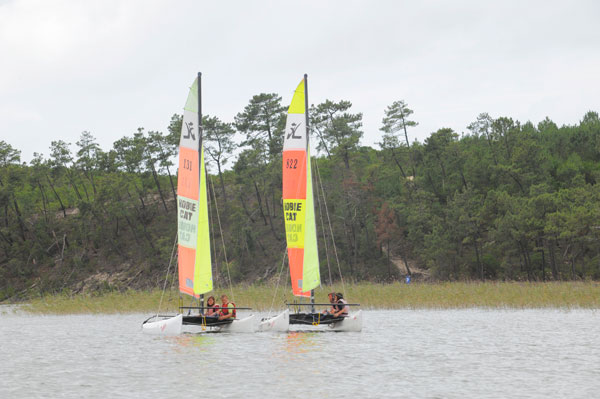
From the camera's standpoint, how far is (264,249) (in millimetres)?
87500

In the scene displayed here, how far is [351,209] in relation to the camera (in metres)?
81.4

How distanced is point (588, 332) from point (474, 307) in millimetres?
12921

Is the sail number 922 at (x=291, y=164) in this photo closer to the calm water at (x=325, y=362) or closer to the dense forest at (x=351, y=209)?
the calm water at (x=325, y=362)

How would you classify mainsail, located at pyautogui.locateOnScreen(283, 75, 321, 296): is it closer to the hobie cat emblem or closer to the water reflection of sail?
the hobie cat emblem

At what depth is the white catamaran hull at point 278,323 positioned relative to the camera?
103 feet

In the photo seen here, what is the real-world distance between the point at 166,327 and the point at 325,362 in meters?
10.0

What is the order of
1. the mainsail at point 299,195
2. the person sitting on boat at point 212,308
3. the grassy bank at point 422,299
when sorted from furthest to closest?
the grassy bank at point 422,299
the mainsail at point 299,195
the person sitting on boat at point 212,308

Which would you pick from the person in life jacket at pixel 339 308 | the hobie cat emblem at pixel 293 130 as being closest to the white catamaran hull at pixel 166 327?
the person in life jacket at pixel 339 308

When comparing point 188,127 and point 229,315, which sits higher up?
point 188,127

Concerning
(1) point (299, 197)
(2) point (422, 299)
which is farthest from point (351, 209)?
(1) point (299, 197)

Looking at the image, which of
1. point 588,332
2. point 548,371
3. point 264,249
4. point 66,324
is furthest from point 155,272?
point 548,371

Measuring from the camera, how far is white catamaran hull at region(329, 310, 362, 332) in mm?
32094

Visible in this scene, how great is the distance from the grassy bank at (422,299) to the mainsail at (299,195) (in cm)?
840

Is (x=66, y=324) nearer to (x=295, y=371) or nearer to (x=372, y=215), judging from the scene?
(x=295, y=371)
